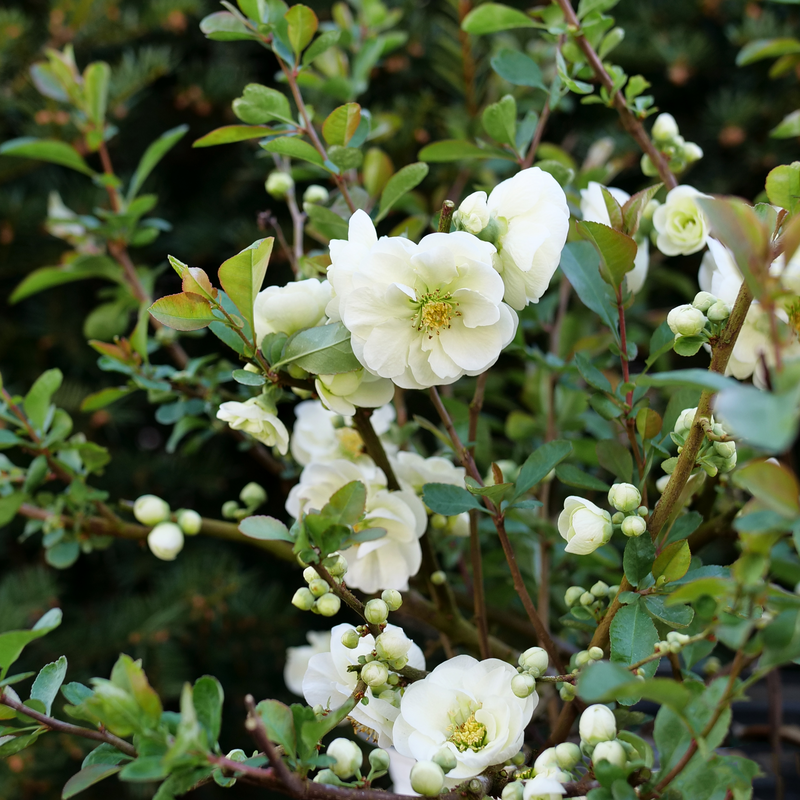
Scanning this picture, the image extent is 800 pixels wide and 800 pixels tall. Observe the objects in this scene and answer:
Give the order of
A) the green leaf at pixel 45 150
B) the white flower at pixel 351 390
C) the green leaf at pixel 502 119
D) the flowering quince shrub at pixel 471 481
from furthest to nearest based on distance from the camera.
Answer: the green leaf at pixel 45 150
the green leaf at pixel 502 119
the white flower at pixel 351 390
the flowering quince shrub at pixel 471 481

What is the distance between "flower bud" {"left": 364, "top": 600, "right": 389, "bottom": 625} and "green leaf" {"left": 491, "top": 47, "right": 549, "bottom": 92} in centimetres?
37

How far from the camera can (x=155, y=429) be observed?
3.46 feet

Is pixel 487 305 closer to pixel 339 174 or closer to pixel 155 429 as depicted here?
pixel 339 174

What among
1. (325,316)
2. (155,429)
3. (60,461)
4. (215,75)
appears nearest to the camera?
(325,316)

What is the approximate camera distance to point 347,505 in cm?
34

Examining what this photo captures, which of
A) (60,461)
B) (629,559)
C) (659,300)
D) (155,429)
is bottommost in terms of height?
(155,429)

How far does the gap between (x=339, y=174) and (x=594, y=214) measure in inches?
6.3

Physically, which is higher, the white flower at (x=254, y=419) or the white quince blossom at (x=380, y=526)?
the white flower at (x=254, y=419)

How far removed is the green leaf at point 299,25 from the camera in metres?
0.46

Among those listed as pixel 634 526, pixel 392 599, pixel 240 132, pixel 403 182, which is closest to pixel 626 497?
→ pixel 634 526

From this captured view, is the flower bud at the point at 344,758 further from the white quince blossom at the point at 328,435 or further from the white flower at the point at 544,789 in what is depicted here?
the white quince blossom at the point at 328,435

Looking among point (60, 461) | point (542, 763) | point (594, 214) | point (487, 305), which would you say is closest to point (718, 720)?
point (542, 763)

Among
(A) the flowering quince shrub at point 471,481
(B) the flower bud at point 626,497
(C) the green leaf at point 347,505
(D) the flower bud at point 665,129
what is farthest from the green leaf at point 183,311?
(D) the flower bud at point 665,129

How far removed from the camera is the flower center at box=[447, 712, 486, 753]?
0.36m
